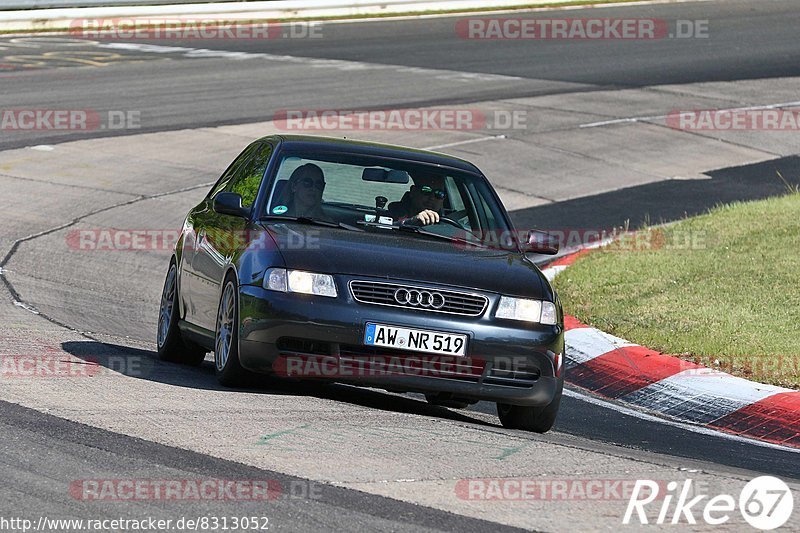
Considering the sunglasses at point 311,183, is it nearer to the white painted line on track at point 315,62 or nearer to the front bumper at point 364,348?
the front bumper at point 364,348

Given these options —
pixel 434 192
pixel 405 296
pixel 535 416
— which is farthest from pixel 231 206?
pixel 535 416

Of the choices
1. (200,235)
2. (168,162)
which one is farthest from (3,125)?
(200,235)

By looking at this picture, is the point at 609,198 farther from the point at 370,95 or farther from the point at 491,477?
the point at 491,477

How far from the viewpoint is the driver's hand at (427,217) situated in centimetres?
921

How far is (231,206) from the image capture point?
8.98 metres

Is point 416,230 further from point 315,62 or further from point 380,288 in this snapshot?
point 315,62

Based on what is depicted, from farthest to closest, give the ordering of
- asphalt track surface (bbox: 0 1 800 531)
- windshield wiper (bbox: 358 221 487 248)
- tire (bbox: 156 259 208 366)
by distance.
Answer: tire (bbox: 156 259 208 366)
windshield wiper (bbox: 358 221 487 248)
asphalt track surface (bbox: 0 1 800 531)

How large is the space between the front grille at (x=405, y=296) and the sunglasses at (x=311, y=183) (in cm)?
123

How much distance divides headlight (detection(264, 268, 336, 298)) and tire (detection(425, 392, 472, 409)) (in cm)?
83

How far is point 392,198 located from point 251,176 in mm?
923

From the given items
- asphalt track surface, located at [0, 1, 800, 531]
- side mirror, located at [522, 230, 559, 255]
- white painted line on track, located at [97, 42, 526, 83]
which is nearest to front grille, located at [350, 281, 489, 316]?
asphalt track surface, located at [0, 1, 800, 531]

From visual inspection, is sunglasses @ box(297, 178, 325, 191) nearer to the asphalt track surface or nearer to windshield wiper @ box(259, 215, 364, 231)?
windshield wiper @ box(259, 215, 364, 231)

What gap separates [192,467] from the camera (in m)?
→ 6.35

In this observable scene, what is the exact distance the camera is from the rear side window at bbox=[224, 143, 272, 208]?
9.41 meters
